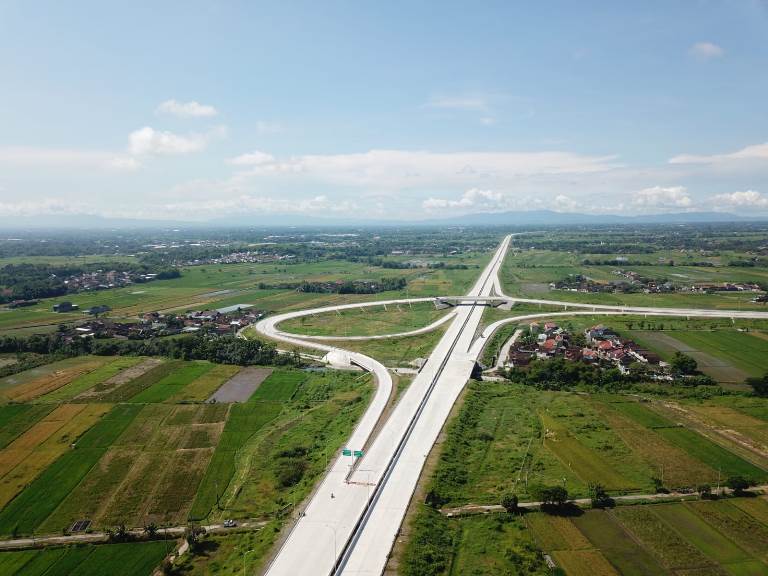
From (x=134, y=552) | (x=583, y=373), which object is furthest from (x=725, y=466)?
(x=134, y=552)

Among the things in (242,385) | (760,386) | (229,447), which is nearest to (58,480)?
(229,447)

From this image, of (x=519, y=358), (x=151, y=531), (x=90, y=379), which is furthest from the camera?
(x=519, y=358)

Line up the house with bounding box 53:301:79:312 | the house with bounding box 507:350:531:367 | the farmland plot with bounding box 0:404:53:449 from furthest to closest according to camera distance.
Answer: the house with bounding box 53:301:79:312 → the house with bounding box 507:350:531:367 → the farmland plot with bounding box 0:404:53:449

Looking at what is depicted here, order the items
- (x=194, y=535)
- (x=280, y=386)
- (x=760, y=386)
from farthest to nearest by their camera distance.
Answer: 1. (x=280, y=386)
2. (x=760, y=386)
3. (x=194, y=535)

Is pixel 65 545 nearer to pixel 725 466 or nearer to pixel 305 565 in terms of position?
pixel 305 565

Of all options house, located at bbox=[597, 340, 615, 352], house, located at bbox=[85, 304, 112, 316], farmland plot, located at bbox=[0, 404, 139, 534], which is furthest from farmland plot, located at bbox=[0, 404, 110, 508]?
house, located at bbox=[597, 340, 615, 352]

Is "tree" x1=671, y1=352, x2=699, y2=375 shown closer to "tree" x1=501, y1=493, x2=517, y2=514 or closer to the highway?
the highway

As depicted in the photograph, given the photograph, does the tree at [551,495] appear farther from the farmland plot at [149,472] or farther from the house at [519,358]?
the house at [519,358]

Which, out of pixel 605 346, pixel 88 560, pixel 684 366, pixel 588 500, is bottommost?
pixel 88 560

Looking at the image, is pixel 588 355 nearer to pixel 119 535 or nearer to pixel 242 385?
pixel 242 385
